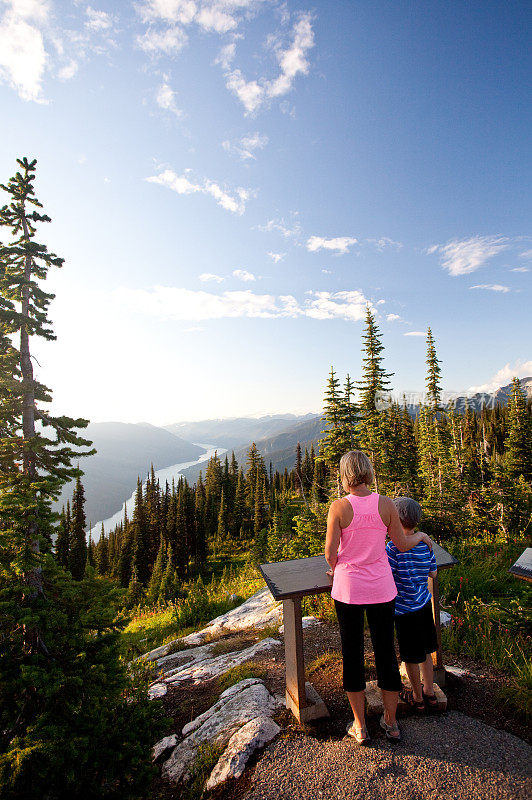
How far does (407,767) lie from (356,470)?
288cm

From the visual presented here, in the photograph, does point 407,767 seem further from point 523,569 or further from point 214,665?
point 214,665

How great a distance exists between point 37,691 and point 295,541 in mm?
15334

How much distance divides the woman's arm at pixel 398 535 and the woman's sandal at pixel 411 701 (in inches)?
74.5

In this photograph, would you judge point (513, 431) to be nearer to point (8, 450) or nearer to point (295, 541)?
point (295, 541)

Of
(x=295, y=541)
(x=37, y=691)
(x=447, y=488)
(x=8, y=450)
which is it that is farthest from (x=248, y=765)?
(x=447, y=488)

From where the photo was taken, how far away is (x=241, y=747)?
386 centimetres

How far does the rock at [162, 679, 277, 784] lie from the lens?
419 cm

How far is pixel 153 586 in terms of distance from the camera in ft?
133

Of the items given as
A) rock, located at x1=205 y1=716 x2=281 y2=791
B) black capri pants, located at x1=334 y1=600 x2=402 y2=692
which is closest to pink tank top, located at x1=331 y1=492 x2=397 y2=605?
black capri pants, located at x1=334 y1=600 x2=402 y2=692

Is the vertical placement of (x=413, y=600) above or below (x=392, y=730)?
above

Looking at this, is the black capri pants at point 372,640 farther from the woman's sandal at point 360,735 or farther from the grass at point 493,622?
the grass at point 493,622

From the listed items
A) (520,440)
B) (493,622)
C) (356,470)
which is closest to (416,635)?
(356,470)

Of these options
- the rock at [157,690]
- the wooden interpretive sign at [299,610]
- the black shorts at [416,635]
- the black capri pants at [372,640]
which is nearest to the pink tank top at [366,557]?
the black capri pants at [372,640]

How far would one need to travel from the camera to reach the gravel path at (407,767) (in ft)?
10.3
